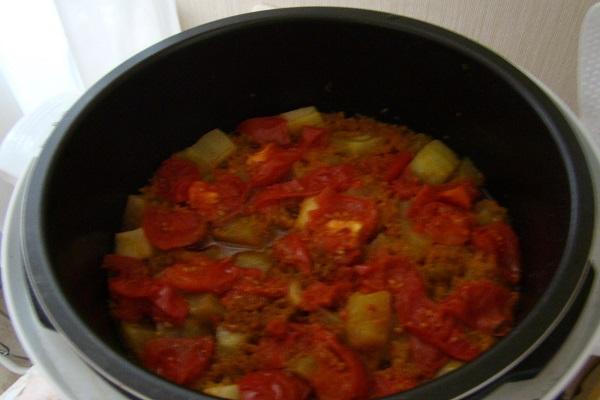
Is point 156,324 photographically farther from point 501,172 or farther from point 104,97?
point 501,172

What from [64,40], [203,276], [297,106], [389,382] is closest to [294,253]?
[203,276]

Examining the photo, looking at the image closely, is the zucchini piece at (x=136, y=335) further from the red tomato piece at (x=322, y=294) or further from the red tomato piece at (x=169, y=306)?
the red tomato piece at (x=322, y=294)

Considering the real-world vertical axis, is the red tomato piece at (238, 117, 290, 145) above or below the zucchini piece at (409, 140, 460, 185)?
above

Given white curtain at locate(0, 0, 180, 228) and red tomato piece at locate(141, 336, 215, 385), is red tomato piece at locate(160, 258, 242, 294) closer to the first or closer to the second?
red tomato piece at locate(141, 336, 215, 385)

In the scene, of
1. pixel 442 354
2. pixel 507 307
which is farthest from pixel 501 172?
pixel 442 354

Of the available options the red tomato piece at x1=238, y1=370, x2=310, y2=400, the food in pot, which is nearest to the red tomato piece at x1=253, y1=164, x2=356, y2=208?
the food in pot

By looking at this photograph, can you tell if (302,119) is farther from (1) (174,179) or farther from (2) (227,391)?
(2) (227,391)

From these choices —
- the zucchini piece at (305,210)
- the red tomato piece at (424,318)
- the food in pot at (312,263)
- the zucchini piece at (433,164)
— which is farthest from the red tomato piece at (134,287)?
the zucchini piece at (433,164)
